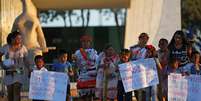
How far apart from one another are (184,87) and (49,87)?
8.15 feet

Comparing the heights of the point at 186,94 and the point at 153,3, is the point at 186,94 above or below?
below

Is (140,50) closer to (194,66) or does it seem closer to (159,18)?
(194,66)

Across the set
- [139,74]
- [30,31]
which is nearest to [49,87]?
[139,74]

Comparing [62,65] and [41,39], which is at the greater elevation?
[41,39]

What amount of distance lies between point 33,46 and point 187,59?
19.3ft

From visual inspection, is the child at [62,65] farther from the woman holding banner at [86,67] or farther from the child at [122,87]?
the child at [122,87]

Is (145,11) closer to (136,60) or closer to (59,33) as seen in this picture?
(136,60)

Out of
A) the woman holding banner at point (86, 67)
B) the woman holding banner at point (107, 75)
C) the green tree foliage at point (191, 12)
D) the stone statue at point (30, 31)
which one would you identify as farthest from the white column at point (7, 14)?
the green tree foliage at point (191, 12)

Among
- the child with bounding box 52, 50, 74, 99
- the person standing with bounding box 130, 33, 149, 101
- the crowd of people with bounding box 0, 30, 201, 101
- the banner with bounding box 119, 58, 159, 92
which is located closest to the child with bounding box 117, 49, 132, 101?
the crowd of people with bounding box 0, 30, 201, 101

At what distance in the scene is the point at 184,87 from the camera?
1169cm

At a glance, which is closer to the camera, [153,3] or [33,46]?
[33,46]

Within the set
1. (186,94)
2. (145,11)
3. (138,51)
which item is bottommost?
(186,94)

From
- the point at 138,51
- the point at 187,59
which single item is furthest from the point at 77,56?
the point at 187,59

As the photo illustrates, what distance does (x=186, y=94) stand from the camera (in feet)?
38.4
